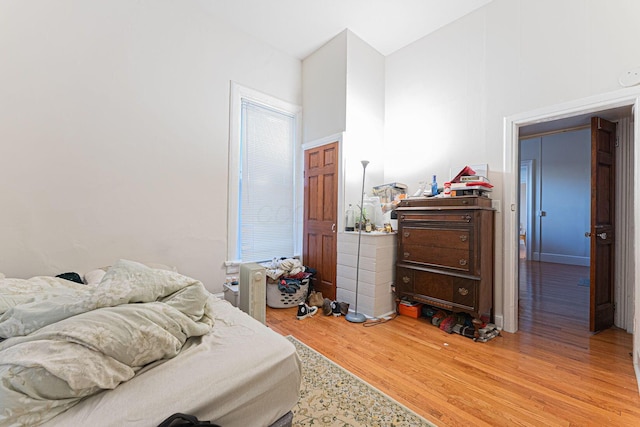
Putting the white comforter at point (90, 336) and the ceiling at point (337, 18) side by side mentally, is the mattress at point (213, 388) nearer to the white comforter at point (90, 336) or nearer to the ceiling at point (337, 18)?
the white comforter at point (90, 336)

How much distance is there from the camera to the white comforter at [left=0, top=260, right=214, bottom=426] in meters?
0.79

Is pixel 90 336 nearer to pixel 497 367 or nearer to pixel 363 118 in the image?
pixel 497 367

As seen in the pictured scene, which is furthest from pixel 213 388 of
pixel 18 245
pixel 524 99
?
pixel 524 99

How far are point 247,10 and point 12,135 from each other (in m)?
2.48

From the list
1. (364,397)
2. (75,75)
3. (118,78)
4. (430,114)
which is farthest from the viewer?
(430,114)

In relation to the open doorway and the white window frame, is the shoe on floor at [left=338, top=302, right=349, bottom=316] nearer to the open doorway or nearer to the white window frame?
the white window frame

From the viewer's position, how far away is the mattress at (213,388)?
2.73 ft

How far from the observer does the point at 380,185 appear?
11.7 ft

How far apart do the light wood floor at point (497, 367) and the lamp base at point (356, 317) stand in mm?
88

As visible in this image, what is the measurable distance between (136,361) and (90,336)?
0.18 meters

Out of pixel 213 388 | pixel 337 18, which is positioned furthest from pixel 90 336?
pixel 337 18

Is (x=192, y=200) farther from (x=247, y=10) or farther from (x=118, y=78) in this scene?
(x=247, y=10)

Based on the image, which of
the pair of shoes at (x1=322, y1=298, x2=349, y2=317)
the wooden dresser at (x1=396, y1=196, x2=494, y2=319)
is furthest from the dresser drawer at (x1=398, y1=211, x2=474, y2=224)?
the pair of shoes at (x1=322, y1=298, x2=349, y2=317)

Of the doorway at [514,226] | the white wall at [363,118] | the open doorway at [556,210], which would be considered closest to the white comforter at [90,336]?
the white wall at [363,118]
